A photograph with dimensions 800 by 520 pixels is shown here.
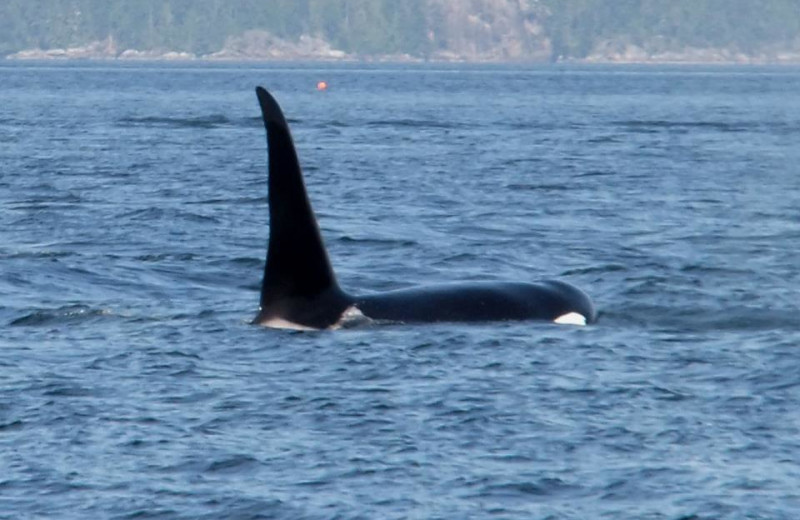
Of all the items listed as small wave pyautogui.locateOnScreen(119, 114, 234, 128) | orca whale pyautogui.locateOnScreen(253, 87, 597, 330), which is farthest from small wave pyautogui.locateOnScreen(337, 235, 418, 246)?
small wave pyautogui.locateOnScreen(119, 114, 234, 128)

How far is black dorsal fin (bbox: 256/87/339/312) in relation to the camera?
1451 cm

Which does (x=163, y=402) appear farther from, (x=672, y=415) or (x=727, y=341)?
(x=727, y=341)

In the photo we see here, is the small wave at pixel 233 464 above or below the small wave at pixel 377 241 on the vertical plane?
above

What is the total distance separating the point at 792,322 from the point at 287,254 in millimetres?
4986

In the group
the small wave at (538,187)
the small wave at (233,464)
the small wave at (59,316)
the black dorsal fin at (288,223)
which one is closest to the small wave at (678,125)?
the small wave at (538,187)

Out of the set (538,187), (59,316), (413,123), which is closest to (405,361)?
(59,316)

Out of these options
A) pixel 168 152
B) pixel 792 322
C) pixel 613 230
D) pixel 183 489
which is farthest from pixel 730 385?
pixel 168 152

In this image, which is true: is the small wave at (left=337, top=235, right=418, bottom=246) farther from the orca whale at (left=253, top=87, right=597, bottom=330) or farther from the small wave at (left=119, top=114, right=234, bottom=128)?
the small wave at (left=119, top=114, right=234, bottom=128)

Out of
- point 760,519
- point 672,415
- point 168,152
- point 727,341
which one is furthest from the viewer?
point 168,152

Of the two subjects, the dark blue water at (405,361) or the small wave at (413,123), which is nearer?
the dark blue water at (405,361)

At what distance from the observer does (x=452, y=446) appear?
1184cm

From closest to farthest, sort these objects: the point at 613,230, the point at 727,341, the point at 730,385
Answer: the point at 730,385 < the point at 727,341 < the point at 613,230

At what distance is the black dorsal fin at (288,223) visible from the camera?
14508 mm

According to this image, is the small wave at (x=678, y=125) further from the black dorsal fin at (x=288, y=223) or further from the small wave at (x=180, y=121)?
the black dorsal fin at (x=288, y=223)
